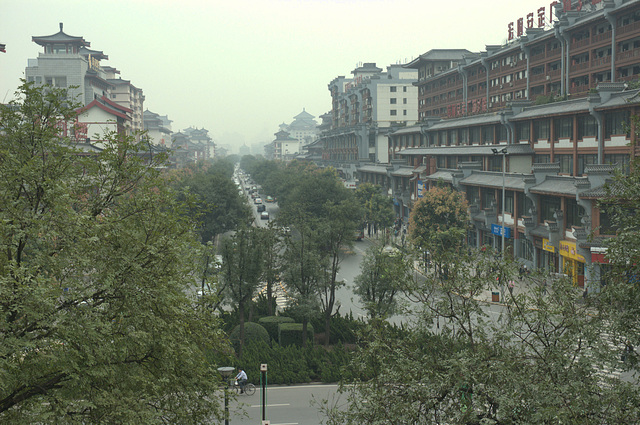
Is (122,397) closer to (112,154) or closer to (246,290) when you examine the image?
(112,154)

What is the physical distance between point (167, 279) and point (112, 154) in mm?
3795

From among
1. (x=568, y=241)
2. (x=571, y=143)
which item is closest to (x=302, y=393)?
(x=568, y=241)

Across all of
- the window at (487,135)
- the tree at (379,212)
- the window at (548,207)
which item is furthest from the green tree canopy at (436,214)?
the tree at (379,212)

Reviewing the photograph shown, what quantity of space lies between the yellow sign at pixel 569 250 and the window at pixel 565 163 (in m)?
8.52

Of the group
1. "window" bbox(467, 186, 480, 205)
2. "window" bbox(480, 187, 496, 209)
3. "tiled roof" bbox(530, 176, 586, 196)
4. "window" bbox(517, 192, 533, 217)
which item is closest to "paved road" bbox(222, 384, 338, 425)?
"tiled roof" bbox(530, 176, 586, 196)

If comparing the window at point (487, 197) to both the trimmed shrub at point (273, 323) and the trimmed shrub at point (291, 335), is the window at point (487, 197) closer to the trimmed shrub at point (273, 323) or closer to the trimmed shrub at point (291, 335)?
the trimmed shrub at point (273, 323)

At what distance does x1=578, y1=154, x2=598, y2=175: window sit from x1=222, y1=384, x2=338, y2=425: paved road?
30.8 meters

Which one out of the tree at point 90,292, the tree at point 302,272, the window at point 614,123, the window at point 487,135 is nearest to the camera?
the tree at point 90,292

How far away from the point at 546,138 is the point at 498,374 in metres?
45.1

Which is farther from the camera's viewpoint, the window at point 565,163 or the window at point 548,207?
the window at point 565,163

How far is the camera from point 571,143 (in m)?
48.4

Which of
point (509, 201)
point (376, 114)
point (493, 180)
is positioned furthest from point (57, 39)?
point (509, 201)

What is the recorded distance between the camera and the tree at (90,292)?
10992mm

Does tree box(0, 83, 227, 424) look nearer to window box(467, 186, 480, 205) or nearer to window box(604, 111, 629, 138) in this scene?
window box(604, 111, 629, 138)
